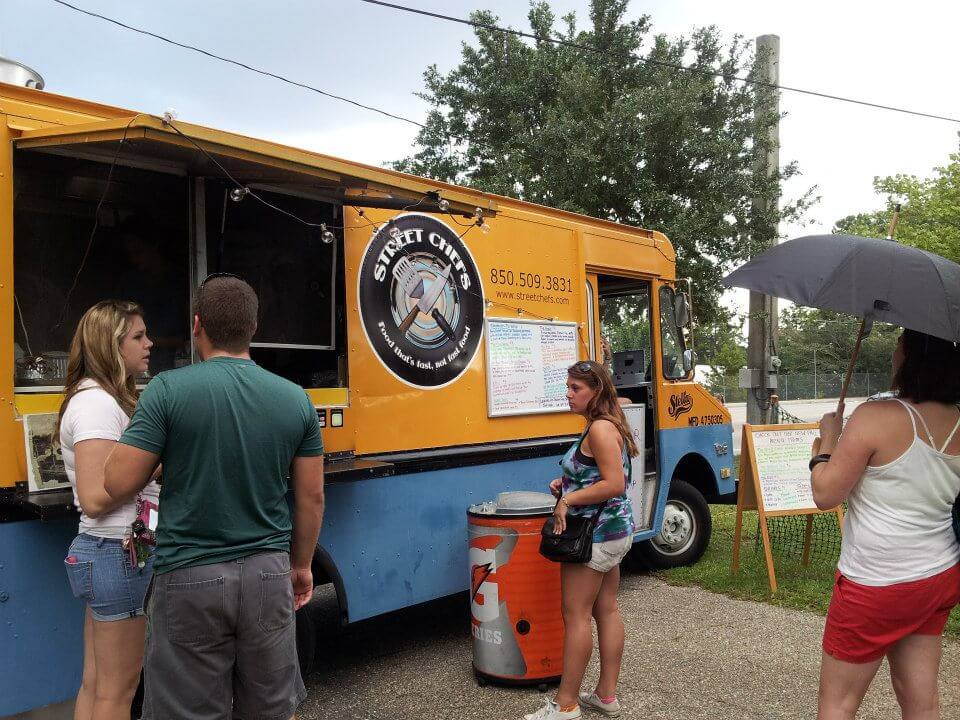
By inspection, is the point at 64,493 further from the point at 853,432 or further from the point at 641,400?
the point at 641,400

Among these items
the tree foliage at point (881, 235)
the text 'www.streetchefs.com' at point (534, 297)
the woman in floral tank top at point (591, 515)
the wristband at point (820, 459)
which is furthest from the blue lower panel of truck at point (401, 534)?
the tree foliage at point (881, 235)

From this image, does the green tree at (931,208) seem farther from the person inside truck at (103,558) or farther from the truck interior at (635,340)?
the person inside truck at (103,558)

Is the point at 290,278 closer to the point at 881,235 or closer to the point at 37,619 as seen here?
the point at 37,619

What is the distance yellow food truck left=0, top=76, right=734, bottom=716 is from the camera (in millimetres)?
3115

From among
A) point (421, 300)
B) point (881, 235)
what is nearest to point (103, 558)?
point (421, 300)

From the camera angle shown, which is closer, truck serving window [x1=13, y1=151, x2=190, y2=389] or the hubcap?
truck serving window [x1=13, y1=151, x2=190, y2=389]

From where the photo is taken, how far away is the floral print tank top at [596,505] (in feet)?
12.5

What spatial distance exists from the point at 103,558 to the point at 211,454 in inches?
29.1

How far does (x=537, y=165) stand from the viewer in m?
14.8

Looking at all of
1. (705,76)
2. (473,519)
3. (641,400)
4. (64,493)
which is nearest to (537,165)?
(705,76)

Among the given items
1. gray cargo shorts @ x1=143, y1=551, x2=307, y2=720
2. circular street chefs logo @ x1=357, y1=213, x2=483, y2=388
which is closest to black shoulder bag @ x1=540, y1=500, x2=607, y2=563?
circular street chefs logo @ x1=357, y1=213, x2=483, y2=388

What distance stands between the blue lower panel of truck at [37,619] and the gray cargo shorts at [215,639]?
1.01 meters

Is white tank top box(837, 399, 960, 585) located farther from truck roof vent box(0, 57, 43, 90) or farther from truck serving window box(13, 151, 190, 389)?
truck roof vent box(0, 57, 43, 90)

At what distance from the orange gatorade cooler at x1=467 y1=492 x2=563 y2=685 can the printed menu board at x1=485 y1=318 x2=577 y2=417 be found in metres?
1.02
